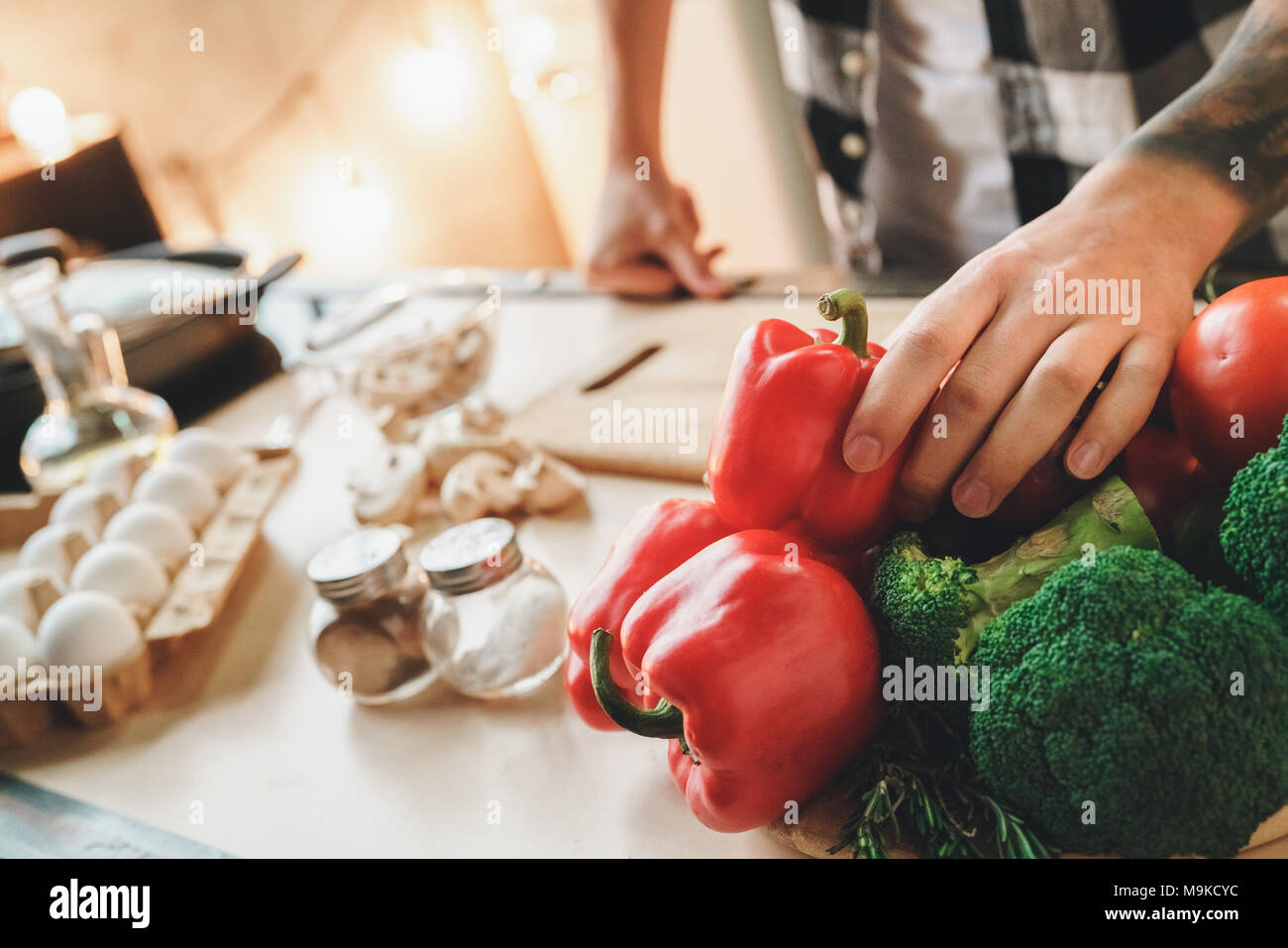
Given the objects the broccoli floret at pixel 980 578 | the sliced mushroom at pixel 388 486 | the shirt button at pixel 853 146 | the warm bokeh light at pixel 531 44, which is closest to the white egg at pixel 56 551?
the sliced mushroom at pixel 388 486

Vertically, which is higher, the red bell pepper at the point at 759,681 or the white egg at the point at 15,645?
the red bell pepper at the point at 759,681

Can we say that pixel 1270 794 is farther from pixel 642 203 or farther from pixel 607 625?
pixel 642 203

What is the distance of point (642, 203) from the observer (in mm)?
1493

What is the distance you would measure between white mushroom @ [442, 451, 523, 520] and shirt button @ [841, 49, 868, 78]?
82 cm

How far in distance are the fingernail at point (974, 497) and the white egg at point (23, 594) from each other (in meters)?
0.80

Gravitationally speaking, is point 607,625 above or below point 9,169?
below

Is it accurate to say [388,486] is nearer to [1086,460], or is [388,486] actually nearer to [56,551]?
[56,551]

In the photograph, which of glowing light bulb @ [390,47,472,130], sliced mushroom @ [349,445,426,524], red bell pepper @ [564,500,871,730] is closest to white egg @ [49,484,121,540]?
sliced mushroom @ [349,445,426,524]

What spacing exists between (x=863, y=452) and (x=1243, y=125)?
0.50 m

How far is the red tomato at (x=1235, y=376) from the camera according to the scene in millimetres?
517

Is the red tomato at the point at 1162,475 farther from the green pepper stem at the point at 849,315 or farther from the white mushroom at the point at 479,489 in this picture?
the white mushroom at the point at 479,489

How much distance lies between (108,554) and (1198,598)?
0.89m

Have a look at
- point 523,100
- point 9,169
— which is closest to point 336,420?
point 9,169

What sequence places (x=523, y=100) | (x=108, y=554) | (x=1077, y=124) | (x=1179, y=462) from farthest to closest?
(x=523, y=100) → (x=1077, y=124) → (x=108, y=554) → (x=1179, y=462)
